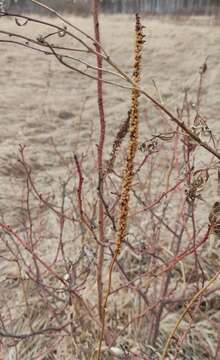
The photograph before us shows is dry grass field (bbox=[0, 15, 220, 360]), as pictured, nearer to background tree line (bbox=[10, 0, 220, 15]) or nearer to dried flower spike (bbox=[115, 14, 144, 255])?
dried flower spike (bbox=[115, 14, 144, 255])

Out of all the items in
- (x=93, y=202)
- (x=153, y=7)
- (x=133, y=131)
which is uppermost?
(x=153, y=7)

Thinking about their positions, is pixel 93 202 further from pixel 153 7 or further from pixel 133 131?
pixel 153 7

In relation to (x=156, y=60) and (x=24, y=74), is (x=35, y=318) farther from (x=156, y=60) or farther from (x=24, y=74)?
(x=156, y=60)

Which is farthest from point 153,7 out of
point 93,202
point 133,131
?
point 133,131

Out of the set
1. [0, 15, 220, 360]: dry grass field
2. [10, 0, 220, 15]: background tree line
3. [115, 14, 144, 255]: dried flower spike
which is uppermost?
[10, 0, 220, 15]: background tree line

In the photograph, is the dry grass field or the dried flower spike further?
the dry grass field

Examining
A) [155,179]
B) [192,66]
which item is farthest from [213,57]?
[155,179]

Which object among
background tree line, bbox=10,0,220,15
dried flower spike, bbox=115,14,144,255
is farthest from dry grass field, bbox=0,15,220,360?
background tree line, bbox=10,0,220,15

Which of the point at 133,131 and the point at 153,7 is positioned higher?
the point at 153,7

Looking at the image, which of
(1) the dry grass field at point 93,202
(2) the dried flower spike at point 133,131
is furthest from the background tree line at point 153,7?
(2) the dried flower spike at point 133,131

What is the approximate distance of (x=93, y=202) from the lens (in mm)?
2732

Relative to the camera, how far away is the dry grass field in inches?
85.0

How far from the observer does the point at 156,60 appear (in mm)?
8977

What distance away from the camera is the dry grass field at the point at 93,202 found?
2.16 metres
